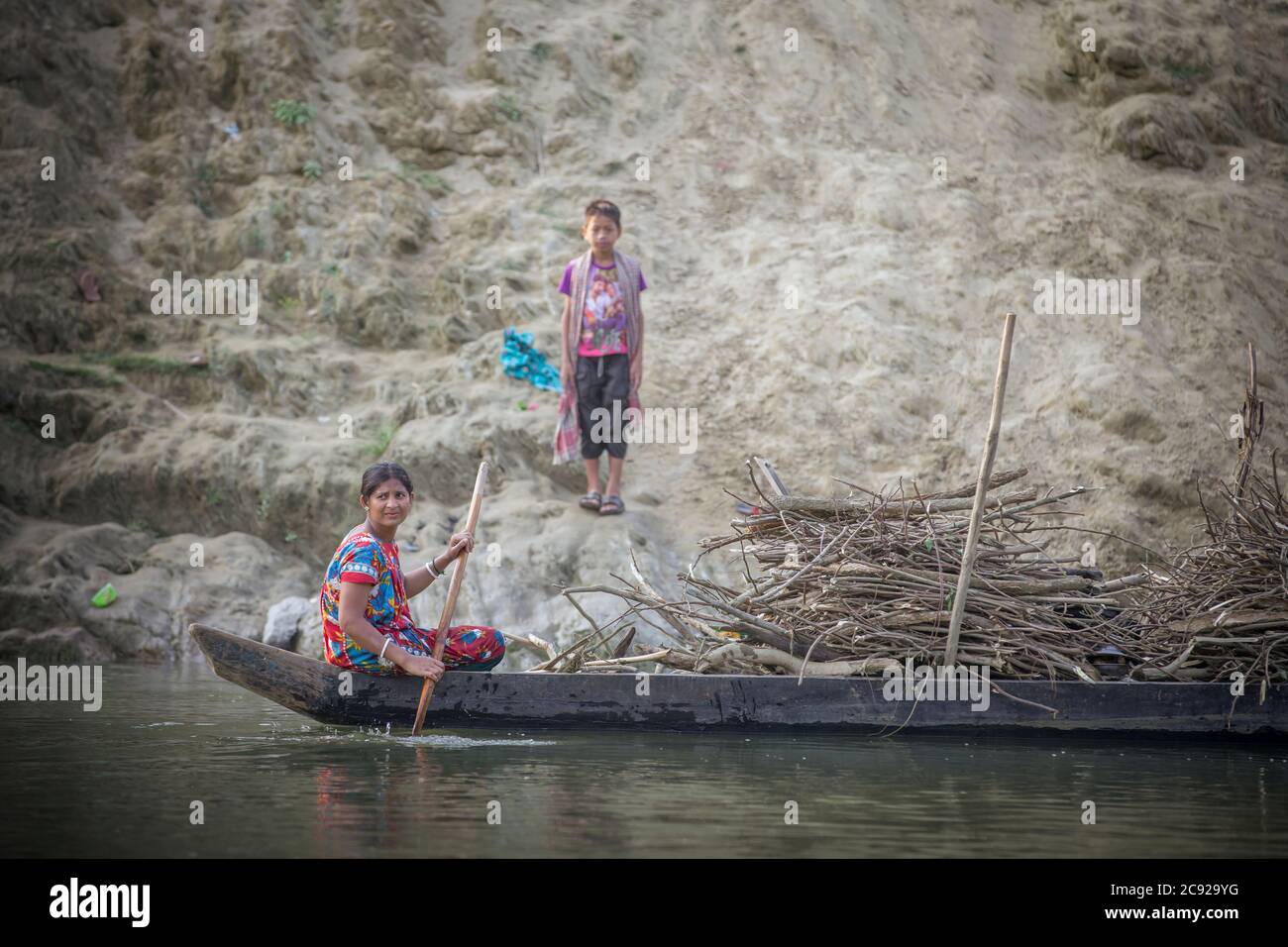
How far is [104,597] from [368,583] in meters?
5.19

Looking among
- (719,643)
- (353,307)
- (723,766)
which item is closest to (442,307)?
(353,307)

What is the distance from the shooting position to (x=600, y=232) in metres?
8.88

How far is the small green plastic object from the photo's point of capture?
9.59 metres

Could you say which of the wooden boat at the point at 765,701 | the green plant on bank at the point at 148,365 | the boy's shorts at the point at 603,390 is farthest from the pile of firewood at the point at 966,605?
the green plant on bank at the point at 148,365

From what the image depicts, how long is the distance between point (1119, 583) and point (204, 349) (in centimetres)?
886

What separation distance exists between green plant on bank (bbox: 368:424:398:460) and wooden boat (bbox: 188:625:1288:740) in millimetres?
5180

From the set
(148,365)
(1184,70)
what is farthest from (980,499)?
(1184,70)

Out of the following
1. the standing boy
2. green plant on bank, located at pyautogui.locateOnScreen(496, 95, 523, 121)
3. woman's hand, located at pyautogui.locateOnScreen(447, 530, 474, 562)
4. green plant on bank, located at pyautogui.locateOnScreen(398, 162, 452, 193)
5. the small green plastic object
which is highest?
green plant on bank, located at pyautogui.locateOnScreen(496, 95, 523, 121)

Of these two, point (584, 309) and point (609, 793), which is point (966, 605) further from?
point (584, 309)

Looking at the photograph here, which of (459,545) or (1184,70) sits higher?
(1184,70)

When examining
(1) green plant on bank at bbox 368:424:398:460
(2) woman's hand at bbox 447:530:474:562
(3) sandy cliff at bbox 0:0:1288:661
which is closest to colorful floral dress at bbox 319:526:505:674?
(2) woman's hand at bbox 447:530:474:562

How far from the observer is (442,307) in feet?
40.2

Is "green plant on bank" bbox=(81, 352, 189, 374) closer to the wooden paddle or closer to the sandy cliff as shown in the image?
the sandy cliff
